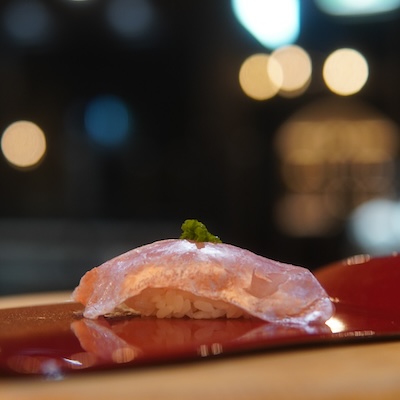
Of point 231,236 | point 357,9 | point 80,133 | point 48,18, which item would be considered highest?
point 48,18

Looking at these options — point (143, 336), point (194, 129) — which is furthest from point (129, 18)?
point (143, 336)

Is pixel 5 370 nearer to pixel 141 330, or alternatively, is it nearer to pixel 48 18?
pixel 141 330

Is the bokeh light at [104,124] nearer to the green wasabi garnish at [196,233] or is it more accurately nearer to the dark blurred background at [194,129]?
the dark blurred background at [194,129]

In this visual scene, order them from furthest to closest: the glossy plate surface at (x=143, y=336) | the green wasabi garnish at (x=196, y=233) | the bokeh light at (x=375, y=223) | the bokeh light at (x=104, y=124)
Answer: the bokeh light at (x=104, y=124)
the bokeh light at (x=375, y=223)
the green wasabi garnish at (x=196, y=233)
the glossy plate surface at (x=143, y=336)

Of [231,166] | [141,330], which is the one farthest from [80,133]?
[141,330]

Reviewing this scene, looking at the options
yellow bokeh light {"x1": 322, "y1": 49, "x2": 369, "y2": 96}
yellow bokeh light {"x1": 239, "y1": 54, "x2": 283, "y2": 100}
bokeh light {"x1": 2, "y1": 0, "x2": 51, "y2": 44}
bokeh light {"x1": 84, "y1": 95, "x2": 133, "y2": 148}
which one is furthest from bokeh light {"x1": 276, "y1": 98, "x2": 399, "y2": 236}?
bokeh light {"x1": 2, "y1": 0, "x2": 51, "y2": 44}

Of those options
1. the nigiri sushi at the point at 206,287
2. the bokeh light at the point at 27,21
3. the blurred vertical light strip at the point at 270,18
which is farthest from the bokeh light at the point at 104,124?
the nigiri sushi at the point at 206,287
